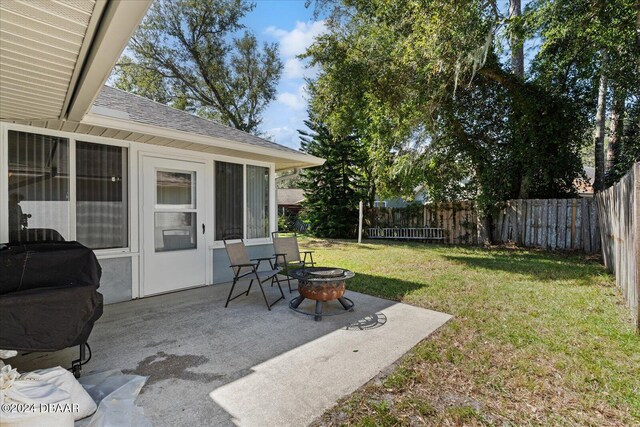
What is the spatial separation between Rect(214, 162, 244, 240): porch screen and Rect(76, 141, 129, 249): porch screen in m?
1.52

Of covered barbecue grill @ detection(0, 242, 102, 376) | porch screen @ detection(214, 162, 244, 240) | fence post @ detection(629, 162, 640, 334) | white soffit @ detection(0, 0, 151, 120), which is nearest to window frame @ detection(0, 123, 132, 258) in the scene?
white soffit @ detection(0, 0, 151, 120)

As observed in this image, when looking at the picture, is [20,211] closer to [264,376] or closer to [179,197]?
[179,197]

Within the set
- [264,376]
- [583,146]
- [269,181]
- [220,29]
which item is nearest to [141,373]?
[264,376]

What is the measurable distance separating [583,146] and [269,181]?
10.4 meters

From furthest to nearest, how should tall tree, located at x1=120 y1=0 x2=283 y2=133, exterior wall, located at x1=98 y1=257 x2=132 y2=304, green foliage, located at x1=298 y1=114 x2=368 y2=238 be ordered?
Result: 1. tall tree, located at x1=120 y1=0 x2=283 y2=133
2. green foliage, located at x1=298 y1=114 x2=368 y2=238
3. exterior wall, located at x1=98 y1=257 x2=132 y2=304

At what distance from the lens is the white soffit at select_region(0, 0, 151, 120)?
5.53ft

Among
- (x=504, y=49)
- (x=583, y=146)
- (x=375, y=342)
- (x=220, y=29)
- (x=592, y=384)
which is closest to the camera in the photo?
(x=592, y=384)

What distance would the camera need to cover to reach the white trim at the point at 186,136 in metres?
3.79

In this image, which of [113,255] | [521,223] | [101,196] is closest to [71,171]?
[101,196]

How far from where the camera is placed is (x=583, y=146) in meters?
10.2

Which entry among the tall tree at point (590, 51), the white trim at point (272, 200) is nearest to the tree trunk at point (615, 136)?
the tall tree at point (590, 51)

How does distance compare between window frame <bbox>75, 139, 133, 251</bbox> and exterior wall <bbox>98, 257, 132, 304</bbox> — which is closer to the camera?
window frame <bbox>75, 139, 133, 251</bbox>

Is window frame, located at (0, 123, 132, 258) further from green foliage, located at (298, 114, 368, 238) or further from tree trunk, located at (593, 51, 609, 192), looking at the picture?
tree trunk, located at (593, 51, 609, 192)

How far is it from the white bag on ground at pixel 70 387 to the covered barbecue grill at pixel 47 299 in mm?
238
